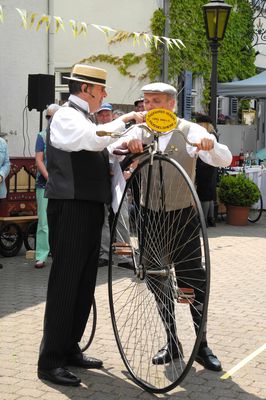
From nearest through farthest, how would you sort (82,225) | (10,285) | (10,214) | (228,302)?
(82,225) → (228,302) → (10,285) → (10,214)

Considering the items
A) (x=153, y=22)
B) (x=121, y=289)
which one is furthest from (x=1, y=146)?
(x=153, y=22)

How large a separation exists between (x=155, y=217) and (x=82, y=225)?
1.57 feet

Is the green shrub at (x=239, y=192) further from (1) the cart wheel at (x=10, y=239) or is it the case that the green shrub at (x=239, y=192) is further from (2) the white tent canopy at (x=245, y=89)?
(1) the cart wheel at (x=10, y=239)

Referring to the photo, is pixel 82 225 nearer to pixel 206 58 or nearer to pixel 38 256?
pixel 38 256

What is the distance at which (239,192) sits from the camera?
13.9 m

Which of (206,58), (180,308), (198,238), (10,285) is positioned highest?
(206,58)

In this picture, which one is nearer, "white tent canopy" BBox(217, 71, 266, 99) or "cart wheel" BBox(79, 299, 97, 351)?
"cart wheel" BBox(79, 299, 97, 351)

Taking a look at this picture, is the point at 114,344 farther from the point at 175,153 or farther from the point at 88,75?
the point at 88,75

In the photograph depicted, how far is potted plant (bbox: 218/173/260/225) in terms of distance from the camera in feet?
45.5

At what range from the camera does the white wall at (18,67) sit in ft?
40.7

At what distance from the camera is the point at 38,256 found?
30.1ft

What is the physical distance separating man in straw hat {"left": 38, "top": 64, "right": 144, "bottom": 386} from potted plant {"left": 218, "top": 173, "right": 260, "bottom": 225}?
30.6 feet

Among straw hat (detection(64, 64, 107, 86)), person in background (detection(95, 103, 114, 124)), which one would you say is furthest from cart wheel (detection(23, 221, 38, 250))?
straw hat (detection(64, 64, 107, 86))

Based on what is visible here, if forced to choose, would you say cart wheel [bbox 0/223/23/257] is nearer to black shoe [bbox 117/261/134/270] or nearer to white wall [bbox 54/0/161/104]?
black shoe [bbox 117/261/134/270]
